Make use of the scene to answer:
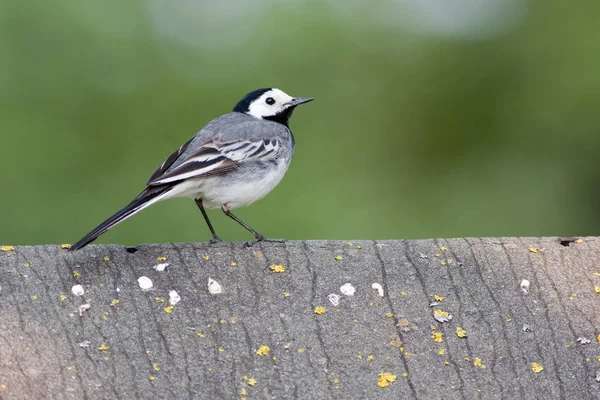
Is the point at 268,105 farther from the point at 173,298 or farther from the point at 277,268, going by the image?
the point at 173,298

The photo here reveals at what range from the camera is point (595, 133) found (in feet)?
22.3

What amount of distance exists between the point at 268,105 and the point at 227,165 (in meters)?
1.09

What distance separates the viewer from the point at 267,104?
5469mm

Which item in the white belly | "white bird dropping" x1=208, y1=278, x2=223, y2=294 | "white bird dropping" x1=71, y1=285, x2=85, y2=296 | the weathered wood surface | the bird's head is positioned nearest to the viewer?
the weathered wood surface

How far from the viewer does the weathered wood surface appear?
106 inches

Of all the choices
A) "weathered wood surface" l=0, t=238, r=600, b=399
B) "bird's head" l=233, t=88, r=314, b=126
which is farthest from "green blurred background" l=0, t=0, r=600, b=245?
"weathered wood surface" l=0, t=238, r=600, b=399

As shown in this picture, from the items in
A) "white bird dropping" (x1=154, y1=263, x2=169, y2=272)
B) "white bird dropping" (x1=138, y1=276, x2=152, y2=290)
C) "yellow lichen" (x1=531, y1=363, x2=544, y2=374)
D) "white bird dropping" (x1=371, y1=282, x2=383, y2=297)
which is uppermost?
"white bird dropping" (x1=154, y1=263, x2=169, y2=272)

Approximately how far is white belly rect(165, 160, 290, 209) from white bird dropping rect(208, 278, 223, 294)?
49.4 inches

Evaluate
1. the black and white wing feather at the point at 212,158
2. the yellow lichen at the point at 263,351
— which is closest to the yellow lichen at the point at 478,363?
the yellow lichen at the point at 263,351

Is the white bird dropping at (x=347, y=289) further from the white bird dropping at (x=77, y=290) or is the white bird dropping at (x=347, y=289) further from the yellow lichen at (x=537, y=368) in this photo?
the white bird dropping at (x=77, y=290)

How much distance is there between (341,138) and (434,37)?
1171 millimetres

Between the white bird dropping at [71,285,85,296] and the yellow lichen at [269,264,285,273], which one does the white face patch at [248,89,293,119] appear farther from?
the white bird dropping at [71,285,85,296]

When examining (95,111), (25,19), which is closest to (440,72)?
(95,111)

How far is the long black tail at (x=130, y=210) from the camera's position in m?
3.26
